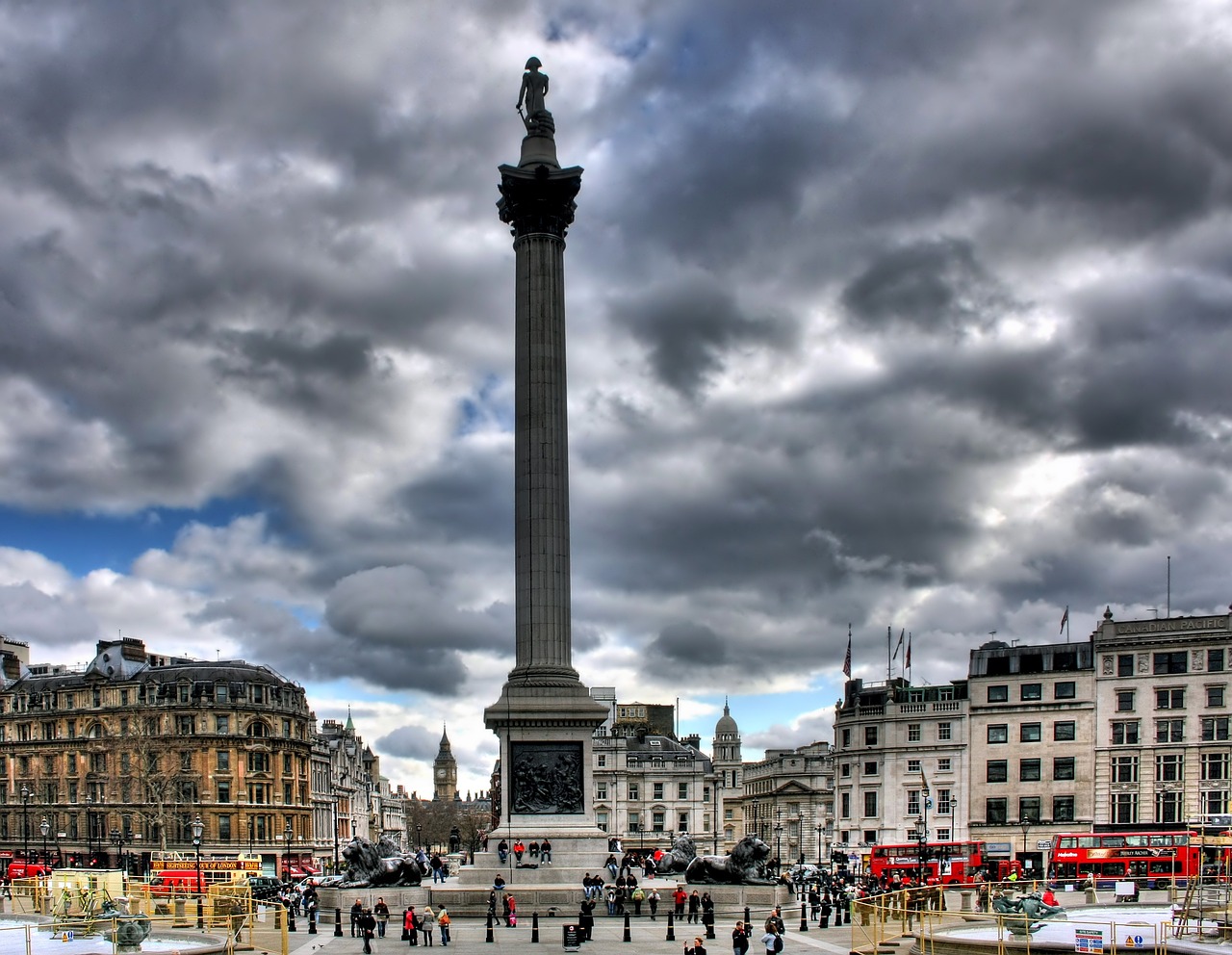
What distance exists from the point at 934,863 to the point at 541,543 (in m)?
29.7

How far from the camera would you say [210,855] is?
114m

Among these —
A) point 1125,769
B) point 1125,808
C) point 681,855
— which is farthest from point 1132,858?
point 1125,769

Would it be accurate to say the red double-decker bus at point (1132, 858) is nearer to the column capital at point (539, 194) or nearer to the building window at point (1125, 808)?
the building window at point (1125, 808)

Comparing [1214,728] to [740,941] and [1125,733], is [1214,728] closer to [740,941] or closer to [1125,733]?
[1125,733]

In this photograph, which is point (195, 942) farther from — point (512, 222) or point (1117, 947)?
point (512, 222)

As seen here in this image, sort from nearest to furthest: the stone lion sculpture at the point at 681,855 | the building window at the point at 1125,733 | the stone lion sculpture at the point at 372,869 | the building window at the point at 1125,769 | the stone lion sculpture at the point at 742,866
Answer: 1. the stone lion sculpture at the point at 742,866
2. the stone lion sculpture at the point at 372,869
3. the stone lion sculpture at the point at 681,855
4. the building window at the point at 1125,769
5. the building window at the point at 1125,733

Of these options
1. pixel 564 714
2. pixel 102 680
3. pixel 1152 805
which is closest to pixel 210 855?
pixel 102 680

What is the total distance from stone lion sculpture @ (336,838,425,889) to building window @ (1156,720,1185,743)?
2419 inches

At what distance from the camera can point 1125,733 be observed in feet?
331

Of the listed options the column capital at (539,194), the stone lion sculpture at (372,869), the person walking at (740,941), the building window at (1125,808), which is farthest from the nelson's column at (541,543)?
the building window at (1125,808)

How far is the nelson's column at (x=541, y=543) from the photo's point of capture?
62969mm

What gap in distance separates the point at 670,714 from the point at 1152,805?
4107 inches

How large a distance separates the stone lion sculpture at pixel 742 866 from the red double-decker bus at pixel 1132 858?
21.7 meters

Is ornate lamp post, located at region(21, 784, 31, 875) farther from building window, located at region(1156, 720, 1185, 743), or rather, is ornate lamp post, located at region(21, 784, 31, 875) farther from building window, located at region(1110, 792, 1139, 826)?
building window, located at region(1156, 720, 1185, 743)
